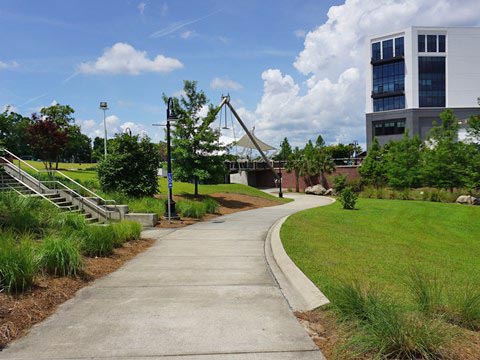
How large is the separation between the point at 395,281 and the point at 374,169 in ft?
139

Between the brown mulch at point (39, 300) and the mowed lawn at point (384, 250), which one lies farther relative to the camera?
the mowed lawn at point (384, 250)

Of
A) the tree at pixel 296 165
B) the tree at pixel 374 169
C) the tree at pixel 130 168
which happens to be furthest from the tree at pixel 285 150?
the tree at pixel 130 168

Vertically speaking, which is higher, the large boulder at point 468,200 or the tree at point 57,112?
the tree at point 57,112

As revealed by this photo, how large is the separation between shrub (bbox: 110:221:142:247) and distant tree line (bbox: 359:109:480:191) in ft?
103

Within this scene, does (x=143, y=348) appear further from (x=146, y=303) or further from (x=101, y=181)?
(x=101, y=181)

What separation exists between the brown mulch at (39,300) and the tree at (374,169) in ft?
139

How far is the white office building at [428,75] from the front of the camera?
79.2 meters

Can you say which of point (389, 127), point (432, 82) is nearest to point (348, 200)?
point (389, 127)

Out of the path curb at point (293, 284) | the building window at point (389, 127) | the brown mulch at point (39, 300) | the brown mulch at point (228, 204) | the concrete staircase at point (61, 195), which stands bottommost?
the brown mulch at point (228, 204)

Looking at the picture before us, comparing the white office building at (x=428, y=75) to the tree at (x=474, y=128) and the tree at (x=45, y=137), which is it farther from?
the tree at (x=45, y=137)

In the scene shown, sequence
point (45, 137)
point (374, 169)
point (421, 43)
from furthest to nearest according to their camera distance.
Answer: point (421, 43)
point (374, 169)
point (45, 137)

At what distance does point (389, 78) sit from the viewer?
270ft

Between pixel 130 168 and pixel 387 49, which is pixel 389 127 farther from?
pixel 130 168

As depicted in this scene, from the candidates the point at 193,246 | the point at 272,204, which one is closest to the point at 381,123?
the point at 272,204
